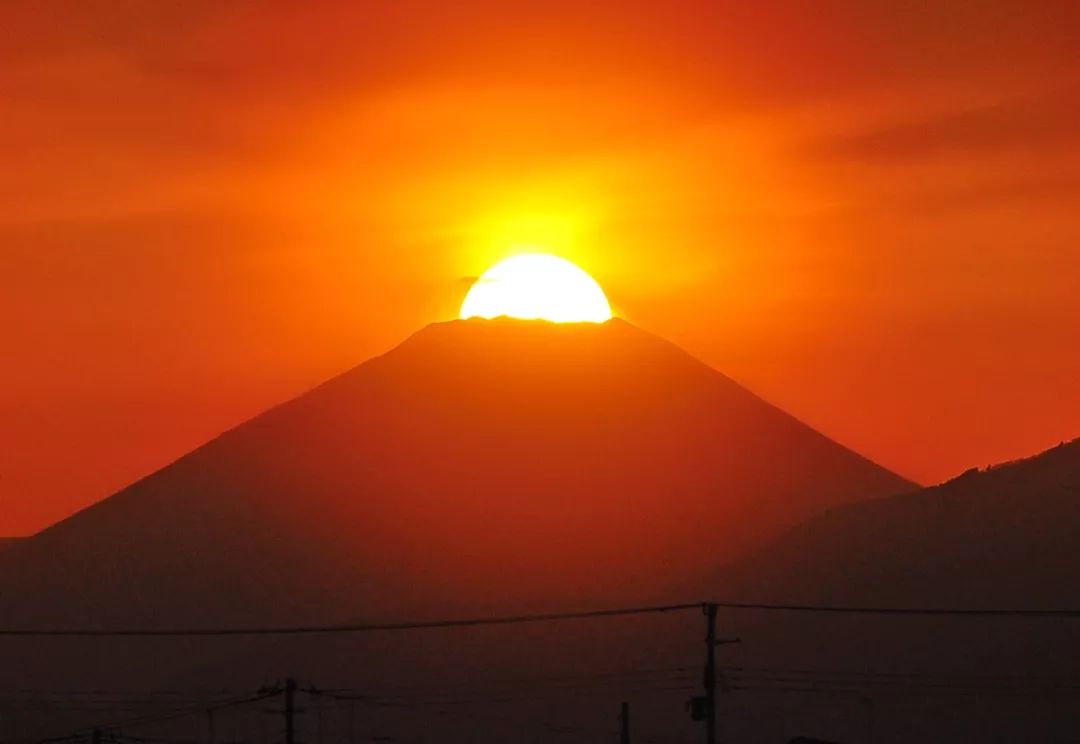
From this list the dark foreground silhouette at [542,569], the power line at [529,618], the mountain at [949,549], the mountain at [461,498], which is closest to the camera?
the power line at [529,618]

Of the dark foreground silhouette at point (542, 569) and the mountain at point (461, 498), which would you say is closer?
the dark foreground silhouette at point (542, 569)

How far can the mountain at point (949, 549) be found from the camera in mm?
107688

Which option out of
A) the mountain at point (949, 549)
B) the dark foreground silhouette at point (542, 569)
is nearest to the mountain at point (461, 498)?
the dark foreground silhouette at point (542, 569)

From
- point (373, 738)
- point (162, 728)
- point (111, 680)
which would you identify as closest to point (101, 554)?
point (111, 680)

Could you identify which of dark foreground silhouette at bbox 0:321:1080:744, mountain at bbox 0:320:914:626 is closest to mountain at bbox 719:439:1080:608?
dark foreground silhouette at bbox 0:321:1080:744

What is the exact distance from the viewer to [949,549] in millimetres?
115062

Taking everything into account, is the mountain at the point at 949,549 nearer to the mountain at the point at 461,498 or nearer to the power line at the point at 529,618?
the power line at the point at 529,618

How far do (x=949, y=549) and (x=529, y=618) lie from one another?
35003 millimetres

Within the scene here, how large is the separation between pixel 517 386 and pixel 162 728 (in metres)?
81.7

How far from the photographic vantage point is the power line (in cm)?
9612

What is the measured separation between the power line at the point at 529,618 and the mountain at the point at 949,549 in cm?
137

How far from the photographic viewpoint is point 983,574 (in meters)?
110

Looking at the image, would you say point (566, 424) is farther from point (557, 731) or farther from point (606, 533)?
point (557, 731)

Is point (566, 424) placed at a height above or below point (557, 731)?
above
